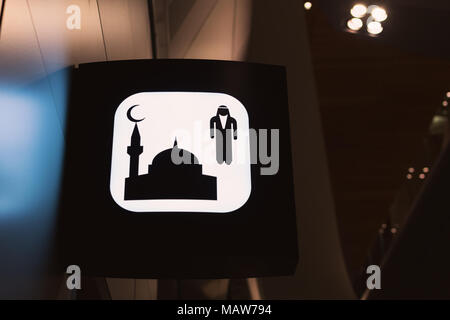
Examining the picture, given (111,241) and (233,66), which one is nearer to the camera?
(111,241)

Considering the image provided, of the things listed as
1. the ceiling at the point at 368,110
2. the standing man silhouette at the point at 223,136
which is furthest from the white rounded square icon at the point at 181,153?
the ceiling at the point at 368,110

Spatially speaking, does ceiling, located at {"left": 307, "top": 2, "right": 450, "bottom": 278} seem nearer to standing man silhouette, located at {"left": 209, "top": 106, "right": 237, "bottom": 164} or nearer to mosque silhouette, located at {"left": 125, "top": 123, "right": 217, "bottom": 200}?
standing man silhouette, located at {"left": 209, "top": 106, "right": 237, "bottom": 164}

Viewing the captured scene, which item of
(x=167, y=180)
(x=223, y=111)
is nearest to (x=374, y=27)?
(x=223, y=111)

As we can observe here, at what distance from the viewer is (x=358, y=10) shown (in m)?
4.47

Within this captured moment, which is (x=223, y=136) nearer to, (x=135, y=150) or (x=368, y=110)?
(x=135, y=150)

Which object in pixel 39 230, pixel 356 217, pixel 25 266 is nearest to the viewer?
pixel 25 266

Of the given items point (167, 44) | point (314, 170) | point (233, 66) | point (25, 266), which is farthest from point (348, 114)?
point (25, 266)

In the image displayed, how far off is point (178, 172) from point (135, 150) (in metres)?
0.24

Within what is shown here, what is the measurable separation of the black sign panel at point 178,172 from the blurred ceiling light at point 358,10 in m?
1.47

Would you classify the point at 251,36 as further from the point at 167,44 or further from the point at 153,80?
the point at 153,80

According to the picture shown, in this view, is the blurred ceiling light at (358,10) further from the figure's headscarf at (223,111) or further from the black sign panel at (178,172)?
the figure's headscarf at (223,111)

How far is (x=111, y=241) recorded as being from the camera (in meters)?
2.69
